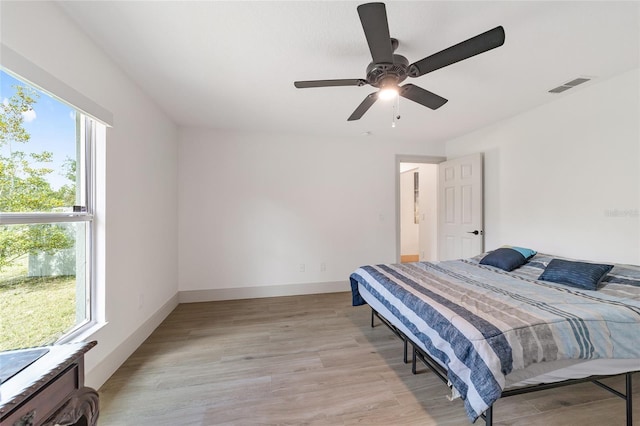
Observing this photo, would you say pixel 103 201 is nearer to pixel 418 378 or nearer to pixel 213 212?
pixel 213 212

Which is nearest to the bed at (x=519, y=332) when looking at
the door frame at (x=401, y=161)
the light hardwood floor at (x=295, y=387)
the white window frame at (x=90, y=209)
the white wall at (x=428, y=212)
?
the light hardwood floor at (x=295, y=387)

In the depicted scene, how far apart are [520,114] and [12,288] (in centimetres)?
480

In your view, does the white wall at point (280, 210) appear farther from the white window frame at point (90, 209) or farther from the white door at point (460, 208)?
the white window frame at point (90, 209)

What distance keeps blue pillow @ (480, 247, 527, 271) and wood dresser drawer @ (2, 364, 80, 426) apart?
3297 mm

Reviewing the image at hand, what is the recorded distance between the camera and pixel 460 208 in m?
3.86

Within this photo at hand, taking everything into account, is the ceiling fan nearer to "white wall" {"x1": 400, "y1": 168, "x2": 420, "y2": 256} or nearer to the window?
the window

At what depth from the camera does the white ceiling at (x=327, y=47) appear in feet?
4.84

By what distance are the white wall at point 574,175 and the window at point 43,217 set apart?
4415 millimetres

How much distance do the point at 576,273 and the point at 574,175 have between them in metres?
1.18

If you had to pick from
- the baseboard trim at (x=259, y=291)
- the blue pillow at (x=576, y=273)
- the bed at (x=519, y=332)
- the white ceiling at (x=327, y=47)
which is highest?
the white ceiling at (x=327, y=47)

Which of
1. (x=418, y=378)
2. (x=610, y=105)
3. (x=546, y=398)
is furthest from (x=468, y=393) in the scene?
(x=610, y=105)

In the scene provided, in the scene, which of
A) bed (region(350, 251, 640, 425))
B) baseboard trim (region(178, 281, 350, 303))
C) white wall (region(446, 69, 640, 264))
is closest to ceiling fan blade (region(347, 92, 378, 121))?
bed (region(350, 251, 640, 425))

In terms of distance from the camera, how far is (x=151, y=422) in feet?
4.87

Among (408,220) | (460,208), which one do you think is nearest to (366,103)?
(460,208)
